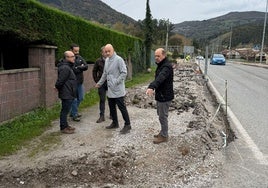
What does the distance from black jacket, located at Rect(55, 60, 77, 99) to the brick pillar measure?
206cm

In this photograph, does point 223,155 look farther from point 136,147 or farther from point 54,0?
point 54,0

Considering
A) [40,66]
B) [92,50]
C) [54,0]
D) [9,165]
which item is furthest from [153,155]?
[54,0]

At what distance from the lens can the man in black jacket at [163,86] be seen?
6.23m

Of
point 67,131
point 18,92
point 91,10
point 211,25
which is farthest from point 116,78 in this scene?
point 211,25

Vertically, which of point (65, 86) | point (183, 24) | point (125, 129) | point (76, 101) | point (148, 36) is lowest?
point (125, 129)

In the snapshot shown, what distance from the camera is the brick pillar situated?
351 inches

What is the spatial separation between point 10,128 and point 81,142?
181cm

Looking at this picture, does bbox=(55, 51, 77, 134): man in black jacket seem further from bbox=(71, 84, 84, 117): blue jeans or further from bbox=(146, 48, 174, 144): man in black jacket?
bbox=(146, 48, 174, 144): man in black jacket

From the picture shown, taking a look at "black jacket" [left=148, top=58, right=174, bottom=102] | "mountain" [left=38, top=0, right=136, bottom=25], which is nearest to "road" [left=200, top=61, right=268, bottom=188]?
"black jacket" [left=148, top=58, right=174, bottom=102]

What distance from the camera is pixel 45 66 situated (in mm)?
9086

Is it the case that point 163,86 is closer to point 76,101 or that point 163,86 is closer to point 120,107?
point 120,107

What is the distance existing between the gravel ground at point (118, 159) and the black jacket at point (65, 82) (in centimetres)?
87

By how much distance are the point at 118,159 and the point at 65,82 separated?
93.3 inches

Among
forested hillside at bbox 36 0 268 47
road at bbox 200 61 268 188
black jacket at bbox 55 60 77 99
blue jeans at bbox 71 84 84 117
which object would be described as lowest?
road at bbox 200 61 268 188
